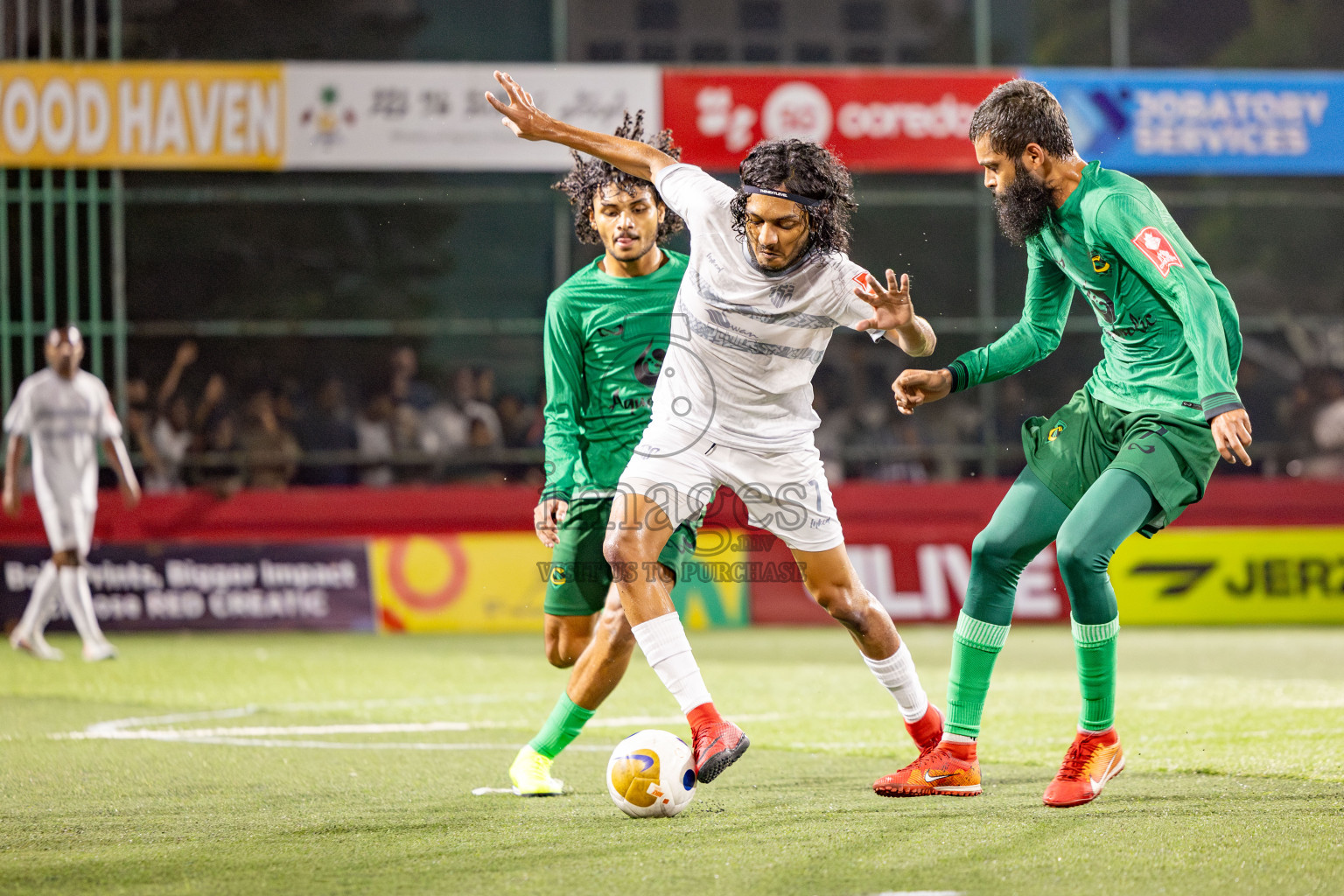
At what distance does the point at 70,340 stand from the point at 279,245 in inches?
296

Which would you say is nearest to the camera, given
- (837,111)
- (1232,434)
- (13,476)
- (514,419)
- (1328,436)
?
(1232,434)

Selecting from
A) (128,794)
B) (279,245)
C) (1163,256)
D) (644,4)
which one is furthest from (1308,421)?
(128,794)

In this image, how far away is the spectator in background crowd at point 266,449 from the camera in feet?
54.4

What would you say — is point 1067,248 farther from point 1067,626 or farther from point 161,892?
point 1067,626

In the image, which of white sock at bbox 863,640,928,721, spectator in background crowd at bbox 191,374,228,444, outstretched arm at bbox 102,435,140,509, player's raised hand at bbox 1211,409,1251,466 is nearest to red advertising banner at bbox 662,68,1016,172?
spectator in background crowd at bbox 191,374,228,444

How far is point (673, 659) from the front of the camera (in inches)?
201

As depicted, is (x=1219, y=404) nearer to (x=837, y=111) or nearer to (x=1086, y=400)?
(x=1086, y=400)

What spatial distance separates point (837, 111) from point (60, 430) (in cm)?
890

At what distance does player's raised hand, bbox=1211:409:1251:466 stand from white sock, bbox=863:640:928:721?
1356 millimetres

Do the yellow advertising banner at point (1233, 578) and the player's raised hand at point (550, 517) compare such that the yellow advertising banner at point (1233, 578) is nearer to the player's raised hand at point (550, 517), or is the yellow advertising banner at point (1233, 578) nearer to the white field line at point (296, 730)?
the white field line at point (296, 730)

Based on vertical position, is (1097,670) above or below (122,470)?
below

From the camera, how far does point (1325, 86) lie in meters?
17.7

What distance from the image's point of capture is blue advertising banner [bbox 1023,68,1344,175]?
1717 centimetres

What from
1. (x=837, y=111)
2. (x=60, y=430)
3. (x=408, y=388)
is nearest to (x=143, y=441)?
(x=408, y=388)
